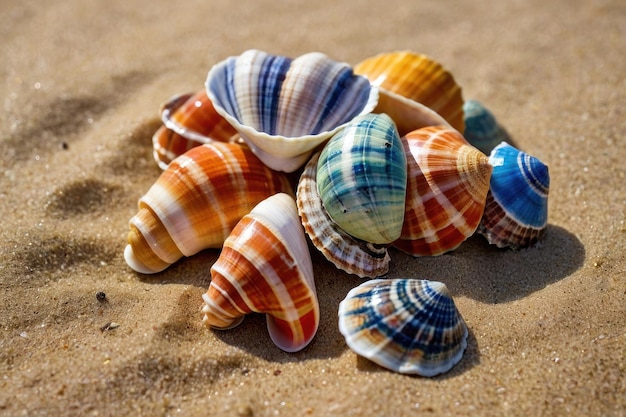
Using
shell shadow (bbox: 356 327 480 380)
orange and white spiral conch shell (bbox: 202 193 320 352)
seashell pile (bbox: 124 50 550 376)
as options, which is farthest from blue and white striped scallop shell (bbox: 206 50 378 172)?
shell shadow (bbox: 356 327 480 380)

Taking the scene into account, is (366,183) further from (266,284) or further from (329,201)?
(266,284)

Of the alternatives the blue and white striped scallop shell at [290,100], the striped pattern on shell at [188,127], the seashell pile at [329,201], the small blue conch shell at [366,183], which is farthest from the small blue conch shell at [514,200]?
the striped pattern on shell at [188,127]

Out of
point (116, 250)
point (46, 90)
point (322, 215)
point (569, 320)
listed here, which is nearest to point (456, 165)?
point (322, 215)

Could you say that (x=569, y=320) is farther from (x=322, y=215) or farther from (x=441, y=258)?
(x=322, y=215)

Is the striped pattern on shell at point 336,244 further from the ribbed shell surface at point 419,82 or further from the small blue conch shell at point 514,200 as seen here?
the ribbed shell surface at point 419,82

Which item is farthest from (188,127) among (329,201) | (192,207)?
(329,201)

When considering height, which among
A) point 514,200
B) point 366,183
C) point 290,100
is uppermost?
point 290,100
